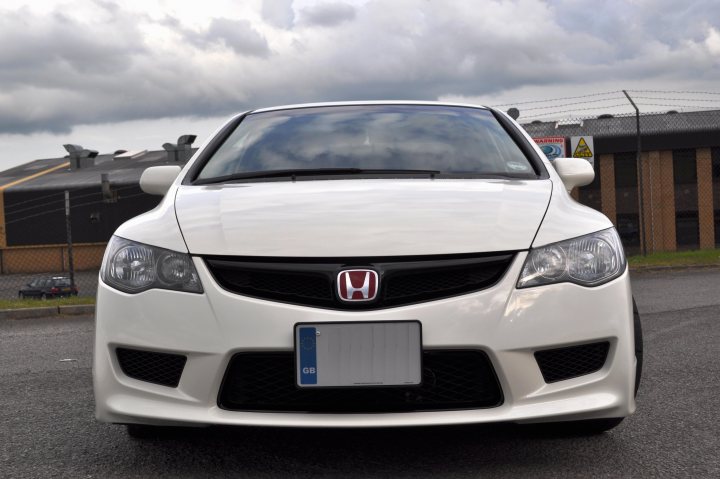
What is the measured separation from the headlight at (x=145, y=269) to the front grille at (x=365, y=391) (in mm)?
309

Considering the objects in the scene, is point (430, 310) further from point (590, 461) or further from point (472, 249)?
point (590, 461)

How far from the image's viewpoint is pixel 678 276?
13156 mm

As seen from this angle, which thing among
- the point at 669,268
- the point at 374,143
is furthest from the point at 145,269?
the point at 669,268

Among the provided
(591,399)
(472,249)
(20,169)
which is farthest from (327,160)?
(20,169)

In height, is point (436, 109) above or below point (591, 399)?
above

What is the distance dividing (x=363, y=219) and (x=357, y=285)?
0.94 feet

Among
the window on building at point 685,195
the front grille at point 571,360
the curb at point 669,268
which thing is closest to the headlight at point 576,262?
the front grille at point 571,360

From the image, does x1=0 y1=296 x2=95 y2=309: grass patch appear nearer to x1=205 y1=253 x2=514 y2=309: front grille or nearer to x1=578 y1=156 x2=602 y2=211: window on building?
x1=205 y1=253 x2=514 y2=309: front grille

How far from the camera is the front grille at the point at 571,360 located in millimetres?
2846

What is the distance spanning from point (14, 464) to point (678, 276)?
1146 centimetres

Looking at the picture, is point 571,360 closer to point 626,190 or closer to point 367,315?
point 367,315

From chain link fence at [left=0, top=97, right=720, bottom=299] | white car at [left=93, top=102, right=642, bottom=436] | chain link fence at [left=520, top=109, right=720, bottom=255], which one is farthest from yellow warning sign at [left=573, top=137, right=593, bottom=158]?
chain link fence at [left=520, top=109, right=720, bottom=255]

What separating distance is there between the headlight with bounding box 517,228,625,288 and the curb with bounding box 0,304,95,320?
860cm

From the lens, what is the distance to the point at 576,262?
2.92m
